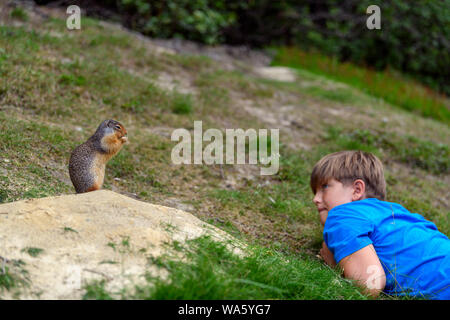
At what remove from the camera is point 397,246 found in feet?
8.97

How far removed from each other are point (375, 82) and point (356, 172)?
7.05 metres

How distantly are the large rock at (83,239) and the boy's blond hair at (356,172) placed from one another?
3.32ft

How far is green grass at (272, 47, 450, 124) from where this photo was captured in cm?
892

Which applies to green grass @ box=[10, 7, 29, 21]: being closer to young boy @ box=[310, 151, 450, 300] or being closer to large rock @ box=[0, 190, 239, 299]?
large rock @ box=[0, 190, 239, 299]

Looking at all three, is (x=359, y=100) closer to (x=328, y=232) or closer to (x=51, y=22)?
(x=51, y=22)

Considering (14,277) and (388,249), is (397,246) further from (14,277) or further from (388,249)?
(14,277)

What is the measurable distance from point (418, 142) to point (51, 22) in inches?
203

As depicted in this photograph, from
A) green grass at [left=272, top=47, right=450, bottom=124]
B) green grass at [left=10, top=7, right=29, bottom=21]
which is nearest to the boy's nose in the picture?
green grass at [left=272, top=47, right=450, bottom=124]

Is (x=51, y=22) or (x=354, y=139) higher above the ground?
(x=51, y=22)

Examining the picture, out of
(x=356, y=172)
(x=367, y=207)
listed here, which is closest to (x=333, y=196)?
(x=356, y=172)

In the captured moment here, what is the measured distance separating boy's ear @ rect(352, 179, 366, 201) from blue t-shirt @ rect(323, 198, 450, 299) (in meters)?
0.35

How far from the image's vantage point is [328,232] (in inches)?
112
